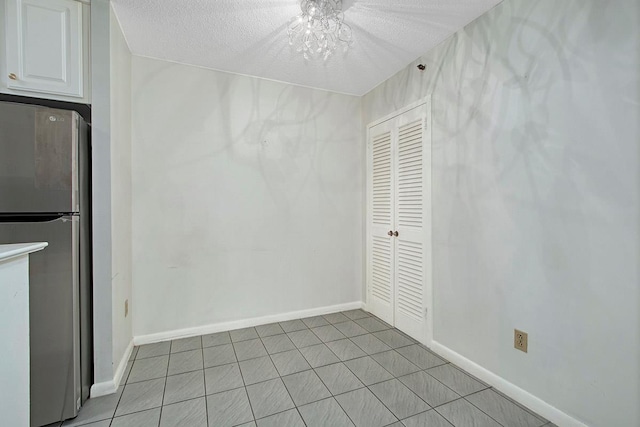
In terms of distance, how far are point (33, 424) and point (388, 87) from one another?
3459 millimetres

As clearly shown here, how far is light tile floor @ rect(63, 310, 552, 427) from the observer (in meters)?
1.61

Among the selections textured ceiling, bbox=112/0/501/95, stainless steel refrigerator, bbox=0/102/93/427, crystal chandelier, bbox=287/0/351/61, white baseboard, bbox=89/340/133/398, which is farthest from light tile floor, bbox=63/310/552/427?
textured ceiling, bbox=112/0/501/95

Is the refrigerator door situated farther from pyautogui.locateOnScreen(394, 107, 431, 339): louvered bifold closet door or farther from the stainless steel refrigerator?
pyautogui.locateOnScreen(394, 107, 431, 339): louvered bifold closet door

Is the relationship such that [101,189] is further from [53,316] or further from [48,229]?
[53,316]

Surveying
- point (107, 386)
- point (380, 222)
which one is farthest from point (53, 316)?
point (380, 222)

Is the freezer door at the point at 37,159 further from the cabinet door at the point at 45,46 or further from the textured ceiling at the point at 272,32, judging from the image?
the textured ceiling at the point at 272,32

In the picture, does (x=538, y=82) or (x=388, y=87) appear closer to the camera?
(x=538, y=82)

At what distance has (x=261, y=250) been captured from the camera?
2910mm

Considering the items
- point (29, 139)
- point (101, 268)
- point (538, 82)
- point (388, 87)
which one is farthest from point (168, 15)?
point (538, 82)

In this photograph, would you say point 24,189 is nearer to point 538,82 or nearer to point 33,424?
point 33,424

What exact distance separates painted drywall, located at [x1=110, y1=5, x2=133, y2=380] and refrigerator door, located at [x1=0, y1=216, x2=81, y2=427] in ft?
0.79

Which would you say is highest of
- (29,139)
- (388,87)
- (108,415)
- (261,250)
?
(388,87)

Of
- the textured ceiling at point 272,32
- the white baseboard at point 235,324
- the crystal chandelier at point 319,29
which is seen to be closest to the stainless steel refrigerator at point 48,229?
the white baseboard at point 235,324

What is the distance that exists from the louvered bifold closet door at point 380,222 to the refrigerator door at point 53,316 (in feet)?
7.88
